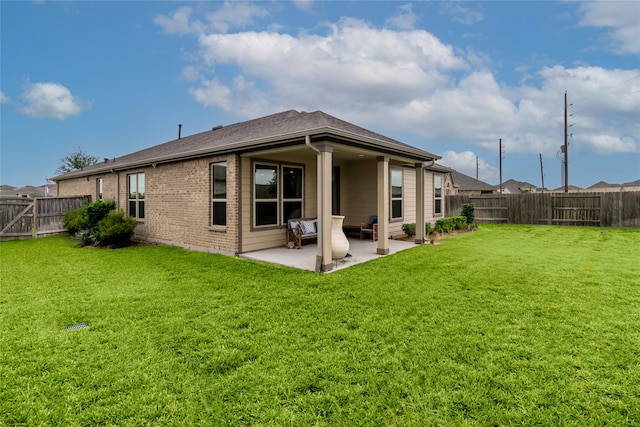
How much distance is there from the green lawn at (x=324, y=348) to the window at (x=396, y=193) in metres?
5.60

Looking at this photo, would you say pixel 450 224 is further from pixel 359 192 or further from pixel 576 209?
pixel 576 209

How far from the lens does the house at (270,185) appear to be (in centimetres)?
664

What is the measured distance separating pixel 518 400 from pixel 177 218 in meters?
9.38

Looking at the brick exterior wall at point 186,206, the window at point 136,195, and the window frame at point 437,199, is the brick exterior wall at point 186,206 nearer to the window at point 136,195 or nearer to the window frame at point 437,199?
the window at point 136,195

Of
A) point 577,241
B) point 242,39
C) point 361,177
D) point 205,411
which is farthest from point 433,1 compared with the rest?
point 205,411

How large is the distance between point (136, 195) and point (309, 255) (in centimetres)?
756

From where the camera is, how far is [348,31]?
36.9 ft

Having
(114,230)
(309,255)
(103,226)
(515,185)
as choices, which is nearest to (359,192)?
(309,255)

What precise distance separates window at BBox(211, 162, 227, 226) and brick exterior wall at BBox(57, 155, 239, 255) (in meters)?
0.12

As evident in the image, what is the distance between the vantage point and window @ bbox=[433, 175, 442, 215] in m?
14.1

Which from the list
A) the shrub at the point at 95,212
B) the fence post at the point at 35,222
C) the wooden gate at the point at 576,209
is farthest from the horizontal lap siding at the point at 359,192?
the fence post at the point at 35,222

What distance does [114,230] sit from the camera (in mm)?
9469

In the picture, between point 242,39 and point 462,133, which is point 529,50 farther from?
point 242,39

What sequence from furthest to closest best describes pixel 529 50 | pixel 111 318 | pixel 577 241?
1. pixel 529 50
2. pixel 577 241
3. pixel 111 318
